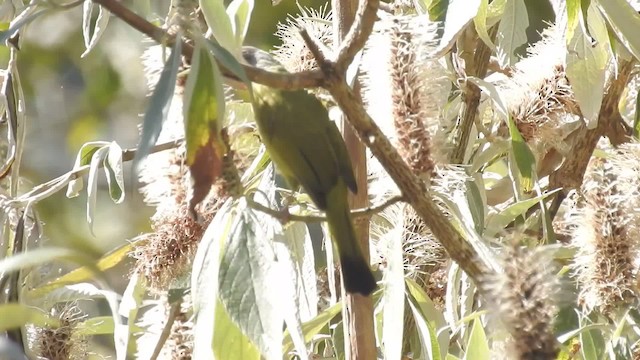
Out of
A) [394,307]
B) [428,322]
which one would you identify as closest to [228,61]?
[394,307]

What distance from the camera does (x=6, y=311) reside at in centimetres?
49

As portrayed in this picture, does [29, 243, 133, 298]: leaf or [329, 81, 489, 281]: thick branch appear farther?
[29, 243, 133, 298]: leaf

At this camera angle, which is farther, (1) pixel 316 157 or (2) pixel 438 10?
(2) pixel 438 10

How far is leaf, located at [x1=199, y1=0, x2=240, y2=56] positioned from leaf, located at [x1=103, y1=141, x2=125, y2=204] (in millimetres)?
263

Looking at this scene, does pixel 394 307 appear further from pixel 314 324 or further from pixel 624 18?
pixel 624 18

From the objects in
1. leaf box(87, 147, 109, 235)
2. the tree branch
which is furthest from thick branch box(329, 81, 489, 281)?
the tree branch

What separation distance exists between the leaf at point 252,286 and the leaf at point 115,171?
239mm

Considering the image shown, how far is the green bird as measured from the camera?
0.74 metres

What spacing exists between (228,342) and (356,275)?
104 millimetres

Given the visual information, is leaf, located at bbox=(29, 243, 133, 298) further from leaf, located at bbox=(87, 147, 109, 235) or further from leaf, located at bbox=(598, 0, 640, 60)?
leaf, located at bbox=(598, 0, 640, 60)

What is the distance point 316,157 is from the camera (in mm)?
744

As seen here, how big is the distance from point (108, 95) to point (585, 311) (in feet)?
5.50

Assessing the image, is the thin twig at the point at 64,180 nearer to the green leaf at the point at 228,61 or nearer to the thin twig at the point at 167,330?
the thin twig at the point at 167,330

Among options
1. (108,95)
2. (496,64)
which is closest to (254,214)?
(496,64)
